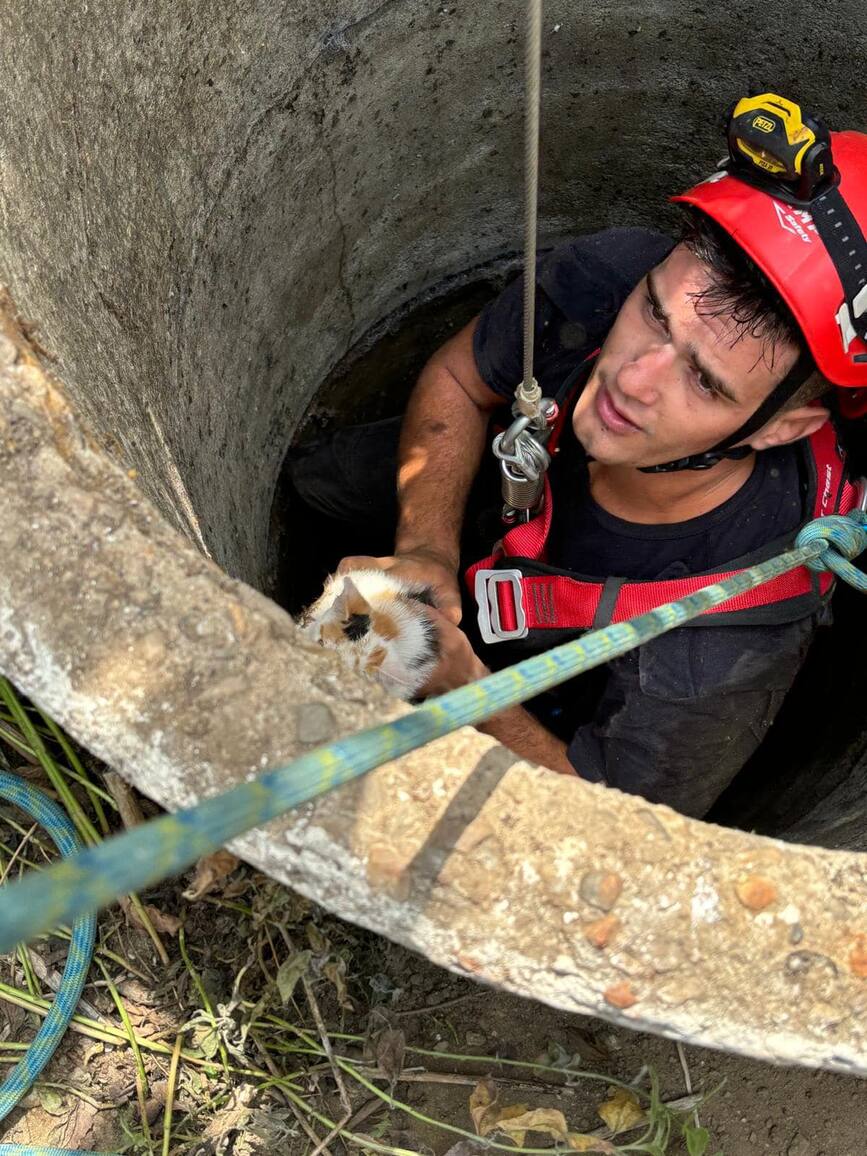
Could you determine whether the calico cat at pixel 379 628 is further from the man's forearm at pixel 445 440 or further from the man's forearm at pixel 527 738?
the man's forearm at pixel 445 440

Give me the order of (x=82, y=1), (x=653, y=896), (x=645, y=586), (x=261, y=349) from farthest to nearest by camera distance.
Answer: (x=261, y=349) < (x=645, y=586) < (x=82, y=1) < (x=653, y=896)

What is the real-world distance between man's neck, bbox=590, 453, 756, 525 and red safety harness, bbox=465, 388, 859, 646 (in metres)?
0.16

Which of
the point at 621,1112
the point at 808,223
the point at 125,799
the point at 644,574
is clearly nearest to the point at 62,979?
the point at 125,799

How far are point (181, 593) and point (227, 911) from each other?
1.24 metres

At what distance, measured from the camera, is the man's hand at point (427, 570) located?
6.56ft

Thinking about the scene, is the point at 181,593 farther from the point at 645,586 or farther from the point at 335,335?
the point at 335,335

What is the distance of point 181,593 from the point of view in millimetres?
1126

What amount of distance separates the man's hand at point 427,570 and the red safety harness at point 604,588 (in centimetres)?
8

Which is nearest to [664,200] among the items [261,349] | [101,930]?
[261,349]

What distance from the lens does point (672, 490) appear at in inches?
83.4

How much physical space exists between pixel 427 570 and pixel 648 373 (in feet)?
2.16

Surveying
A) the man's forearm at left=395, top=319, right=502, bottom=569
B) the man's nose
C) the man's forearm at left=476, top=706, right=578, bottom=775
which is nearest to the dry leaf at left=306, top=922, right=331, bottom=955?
the man's forearm at left=476, top=706, right=578, bottom=775

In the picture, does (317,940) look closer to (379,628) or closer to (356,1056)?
(356,1056)

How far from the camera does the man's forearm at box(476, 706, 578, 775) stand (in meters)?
2.06
